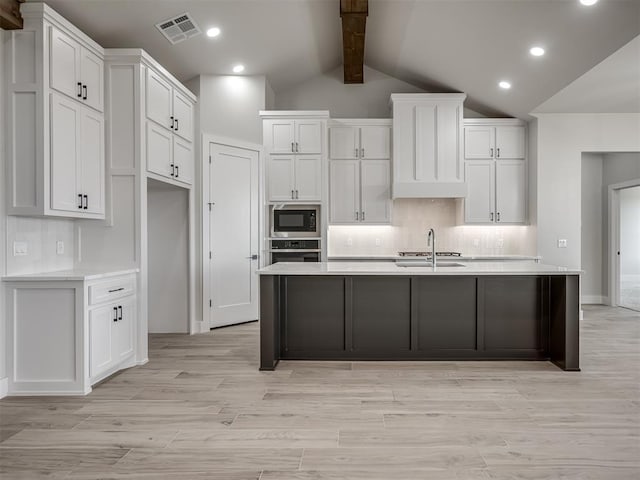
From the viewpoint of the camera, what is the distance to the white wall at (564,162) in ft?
20.8

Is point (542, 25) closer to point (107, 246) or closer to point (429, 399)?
point (429, 399)

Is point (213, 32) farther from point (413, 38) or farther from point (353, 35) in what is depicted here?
point (413, 38)

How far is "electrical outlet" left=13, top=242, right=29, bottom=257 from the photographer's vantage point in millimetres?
3471

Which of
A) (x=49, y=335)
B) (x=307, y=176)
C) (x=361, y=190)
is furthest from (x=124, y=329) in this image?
(x=361, y=190)

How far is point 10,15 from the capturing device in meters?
3.27

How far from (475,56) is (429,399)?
4162mm

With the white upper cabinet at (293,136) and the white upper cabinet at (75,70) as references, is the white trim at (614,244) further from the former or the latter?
the white upper cabinet at (75,70)

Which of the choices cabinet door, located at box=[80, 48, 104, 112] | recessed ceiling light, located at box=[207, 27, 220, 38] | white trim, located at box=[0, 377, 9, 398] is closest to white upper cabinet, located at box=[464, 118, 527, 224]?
recessed ceiling light, located at box=[207, 27, 220, 38]

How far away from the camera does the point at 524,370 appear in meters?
3.95

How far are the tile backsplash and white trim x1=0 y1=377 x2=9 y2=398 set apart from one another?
4405 mm

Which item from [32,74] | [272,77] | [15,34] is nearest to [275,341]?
[32,74]

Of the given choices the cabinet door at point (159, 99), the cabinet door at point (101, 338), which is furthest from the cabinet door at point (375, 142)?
the cabinet door at point (101, 338)

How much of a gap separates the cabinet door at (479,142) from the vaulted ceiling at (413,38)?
37cm

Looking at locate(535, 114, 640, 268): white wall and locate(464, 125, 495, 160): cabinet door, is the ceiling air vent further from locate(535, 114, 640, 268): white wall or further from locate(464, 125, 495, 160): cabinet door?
locate(535, 114, 640, 268): white wall
